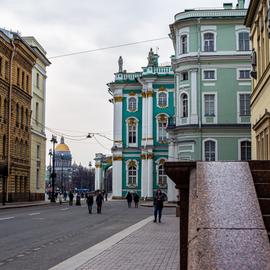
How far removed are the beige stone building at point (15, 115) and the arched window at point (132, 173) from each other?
16.4 meters

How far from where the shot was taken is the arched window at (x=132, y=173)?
76.5 m

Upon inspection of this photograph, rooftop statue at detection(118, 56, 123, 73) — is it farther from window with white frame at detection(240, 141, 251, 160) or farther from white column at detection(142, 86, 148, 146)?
window with white frame at detection(240, 141, 251, 160)

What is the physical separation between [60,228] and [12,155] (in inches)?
1390

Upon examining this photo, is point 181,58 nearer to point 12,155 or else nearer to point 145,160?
point 12,155

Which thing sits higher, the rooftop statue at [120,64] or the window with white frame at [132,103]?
the rooftop statue at [120,64]

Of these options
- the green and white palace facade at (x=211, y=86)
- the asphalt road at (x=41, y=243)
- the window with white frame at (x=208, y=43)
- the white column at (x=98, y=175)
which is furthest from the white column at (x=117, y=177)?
the asphalt road at (x=41, y=243)

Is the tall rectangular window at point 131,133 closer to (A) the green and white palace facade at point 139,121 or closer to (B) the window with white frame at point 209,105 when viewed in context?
(A) the green and white palace facade at point 139,121

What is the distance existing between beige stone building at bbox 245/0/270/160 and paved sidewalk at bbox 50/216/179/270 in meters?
12.5

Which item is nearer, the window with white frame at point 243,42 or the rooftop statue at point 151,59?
the window with white frame at point 243,42

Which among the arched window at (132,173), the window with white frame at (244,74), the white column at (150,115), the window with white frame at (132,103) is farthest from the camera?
the window with white frame at (132,103)

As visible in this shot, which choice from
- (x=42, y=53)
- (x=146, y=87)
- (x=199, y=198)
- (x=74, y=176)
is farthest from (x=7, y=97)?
(x=74, y=176)

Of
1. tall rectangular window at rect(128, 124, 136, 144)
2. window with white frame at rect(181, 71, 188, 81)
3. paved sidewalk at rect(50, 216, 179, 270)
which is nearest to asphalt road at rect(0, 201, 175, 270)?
paved sidewalk at rect(50, 216, 179, 270)

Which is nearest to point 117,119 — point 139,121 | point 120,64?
point 139,121

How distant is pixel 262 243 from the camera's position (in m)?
5.36
